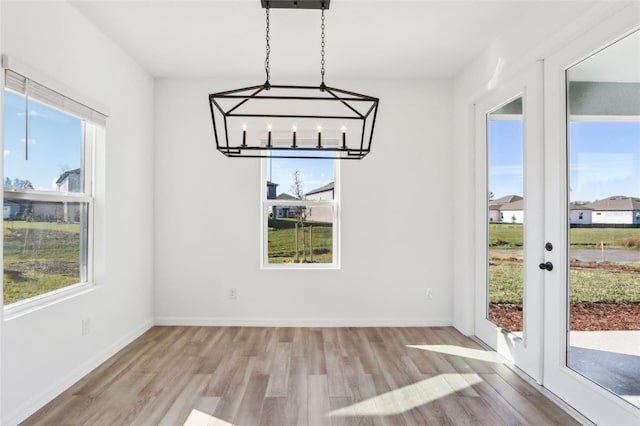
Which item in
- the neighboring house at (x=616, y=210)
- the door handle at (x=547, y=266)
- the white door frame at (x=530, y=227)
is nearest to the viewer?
the neighboring house at (x=616, y=210)

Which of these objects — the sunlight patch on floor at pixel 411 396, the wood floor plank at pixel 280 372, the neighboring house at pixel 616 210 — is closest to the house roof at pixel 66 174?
the wood floor plank at pixel 280 372

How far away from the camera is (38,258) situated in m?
2.68

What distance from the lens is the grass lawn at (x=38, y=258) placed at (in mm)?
2410

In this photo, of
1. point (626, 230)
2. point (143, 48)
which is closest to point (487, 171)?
point (626, 230)

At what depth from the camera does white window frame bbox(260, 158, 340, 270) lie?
4.43 m

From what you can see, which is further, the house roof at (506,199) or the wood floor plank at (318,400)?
the house roof at (506,199)

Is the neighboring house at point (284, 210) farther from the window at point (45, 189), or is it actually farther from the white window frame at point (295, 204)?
the window at point (45, 189)

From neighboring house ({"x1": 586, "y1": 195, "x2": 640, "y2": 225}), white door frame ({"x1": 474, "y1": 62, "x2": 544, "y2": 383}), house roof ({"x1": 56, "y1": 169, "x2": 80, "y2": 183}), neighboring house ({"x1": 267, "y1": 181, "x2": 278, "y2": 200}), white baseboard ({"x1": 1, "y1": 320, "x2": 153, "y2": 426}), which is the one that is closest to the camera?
neighboring house ({"x1": 586, "y1": 195, "x2": 640, "y2": 225})

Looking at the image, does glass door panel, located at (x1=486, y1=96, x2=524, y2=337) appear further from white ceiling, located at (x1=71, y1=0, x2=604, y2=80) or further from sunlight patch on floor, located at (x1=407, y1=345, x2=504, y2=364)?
white ceiling, located at (x1=71, y1=0, x2=604, y2=80)

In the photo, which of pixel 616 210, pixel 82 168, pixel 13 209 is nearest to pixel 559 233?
pixel 616 210

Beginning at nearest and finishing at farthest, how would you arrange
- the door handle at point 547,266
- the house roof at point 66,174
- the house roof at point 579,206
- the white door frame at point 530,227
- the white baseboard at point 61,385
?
the white baseboard at point 61,385 < the house roof at point 579,206 < the door handle at point 547,266 < the white door frame at point 530,227 < the house roof at point 66,174

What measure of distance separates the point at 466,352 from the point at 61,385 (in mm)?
3210


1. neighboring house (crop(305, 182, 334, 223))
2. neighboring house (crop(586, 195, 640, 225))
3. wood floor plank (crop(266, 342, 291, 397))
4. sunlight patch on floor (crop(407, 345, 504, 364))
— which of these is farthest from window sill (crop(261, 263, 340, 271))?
neighboring house (crop(586, 195, 640, 225))

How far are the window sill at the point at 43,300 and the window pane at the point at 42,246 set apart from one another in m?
0.03
